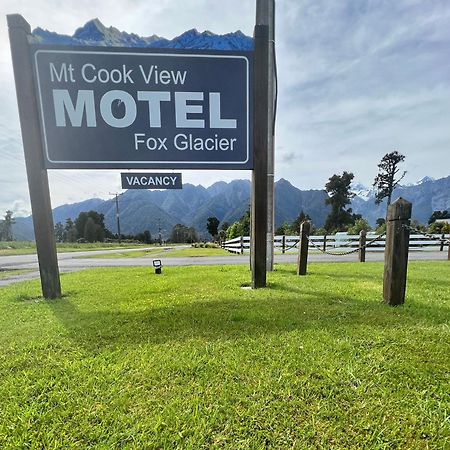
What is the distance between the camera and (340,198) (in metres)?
42.1

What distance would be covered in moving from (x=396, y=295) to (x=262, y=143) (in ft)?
9.86

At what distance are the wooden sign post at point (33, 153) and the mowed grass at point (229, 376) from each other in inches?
35.0

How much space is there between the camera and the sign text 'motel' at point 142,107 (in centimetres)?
406

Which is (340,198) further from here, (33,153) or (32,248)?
(32,248)

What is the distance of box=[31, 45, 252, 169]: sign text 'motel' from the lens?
13.3ft

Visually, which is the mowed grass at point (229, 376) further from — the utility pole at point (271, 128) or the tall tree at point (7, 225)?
the tall tree at point (7, 225)

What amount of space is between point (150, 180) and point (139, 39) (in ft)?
7.77

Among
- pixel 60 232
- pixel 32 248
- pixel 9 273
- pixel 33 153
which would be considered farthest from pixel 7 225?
pixel 33 153

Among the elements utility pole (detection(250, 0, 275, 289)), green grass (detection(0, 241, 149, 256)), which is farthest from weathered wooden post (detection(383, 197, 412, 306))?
green grass (detection(0, 241, 149, 256))

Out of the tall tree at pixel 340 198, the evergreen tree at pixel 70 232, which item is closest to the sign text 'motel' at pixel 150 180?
the tall tree at pixel 340 198

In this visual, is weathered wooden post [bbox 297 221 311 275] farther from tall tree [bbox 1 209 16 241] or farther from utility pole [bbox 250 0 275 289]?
tall tree [bbox 1 209 16 241]

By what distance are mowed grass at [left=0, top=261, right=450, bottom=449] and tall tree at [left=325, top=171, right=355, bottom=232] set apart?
41.5 meters

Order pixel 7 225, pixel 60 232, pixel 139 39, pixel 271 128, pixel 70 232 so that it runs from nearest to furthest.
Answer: pixel 139 39
pixel 271 128
pixel 7 225
pixel 70 232
pixel 60 232

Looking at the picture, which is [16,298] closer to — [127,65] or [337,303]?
[127,65]
